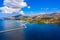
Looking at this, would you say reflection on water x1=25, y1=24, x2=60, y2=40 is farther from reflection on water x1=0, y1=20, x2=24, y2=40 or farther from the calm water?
reflection on water x1=0, y1=20, x2=24, y2=40

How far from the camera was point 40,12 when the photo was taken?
291 cm

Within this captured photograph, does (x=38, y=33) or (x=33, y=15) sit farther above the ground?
(x=33, y=15)

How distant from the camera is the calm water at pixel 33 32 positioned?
274 cm

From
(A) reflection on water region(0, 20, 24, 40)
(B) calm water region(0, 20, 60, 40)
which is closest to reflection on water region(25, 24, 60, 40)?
(B) calm water region(0, 20, 60, 40)

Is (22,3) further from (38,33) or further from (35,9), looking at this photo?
(38,33)

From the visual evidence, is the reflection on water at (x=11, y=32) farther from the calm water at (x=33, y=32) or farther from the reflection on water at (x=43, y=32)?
the reflection on water at (x=43, y=32)

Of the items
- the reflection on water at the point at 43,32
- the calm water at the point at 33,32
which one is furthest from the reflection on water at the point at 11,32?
the reflection on water at the point at 43,32


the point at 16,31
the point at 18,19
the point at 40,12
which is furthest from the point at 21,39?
the point at 40,12

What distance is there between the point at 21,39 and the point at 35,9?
650mm

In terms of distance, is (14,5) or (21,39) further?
(14,5)

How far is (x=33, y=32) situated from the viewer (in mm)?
2791

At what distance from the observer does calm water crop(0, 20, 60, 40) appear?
9.00 feet

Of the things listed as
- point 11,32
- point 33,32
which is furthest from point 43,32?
point 11,32

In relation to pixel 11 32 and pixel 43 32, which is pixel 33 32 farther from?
pixel 11 32
